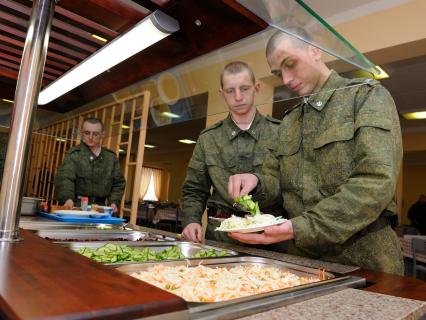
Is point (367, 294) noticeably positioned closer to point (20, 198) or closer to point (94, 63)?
point (20, 198)

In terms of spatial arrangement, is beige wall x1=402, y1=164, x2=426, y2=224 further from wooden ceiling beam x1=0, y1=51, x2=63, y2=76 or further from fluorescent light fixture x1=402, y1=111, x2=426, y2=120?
wooden ceiling beam x1=0, y1=51, x2=63, y2=76

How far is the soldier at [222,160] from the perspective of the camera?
201 centimetres

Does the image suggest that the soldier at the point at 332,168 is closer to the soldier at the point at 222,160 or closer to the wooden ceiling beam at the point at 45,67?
A: the soldier at the point at 222,160

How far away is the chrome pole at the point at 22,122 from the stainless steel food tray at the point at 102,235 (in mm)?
634

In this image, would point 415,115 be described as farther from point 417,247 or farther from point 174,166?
point 174,166

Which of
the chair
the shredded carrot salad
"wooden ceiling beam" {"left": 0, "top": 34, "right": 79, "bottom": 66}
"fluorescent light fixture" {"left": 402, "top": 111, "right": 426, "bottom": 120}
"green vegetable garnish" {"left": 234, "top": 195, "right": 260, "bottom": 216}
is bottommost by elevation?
the chair

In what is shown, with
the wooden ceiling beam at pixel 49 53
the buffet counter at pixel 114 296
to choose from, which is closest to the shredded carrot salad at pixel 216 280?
the buffet counter at pixel 114 296

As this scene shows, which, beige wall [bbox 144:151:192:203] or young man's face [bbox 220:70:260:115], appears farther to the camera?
beige wall [bbox 144:151:192:203]

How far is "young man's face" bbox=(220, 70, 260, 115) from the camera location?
1353mm

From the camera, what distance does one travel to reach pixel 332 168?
1.36m

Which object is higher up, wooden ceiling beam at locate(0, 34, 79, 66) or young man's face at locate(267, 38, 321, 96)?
wooden ceiling beam at locate(0, 34, 79, 66)

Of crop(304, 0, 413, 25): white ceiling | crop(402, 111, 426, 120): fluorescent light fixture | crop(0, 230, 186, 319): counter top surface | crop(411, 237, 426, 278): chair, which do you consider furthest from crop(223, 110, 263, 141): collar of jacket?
crop(402, 111, 426, 120): fluorescent light fixture

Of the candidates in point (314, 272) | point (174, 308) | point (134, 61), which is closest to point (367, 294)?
point (314, 272)

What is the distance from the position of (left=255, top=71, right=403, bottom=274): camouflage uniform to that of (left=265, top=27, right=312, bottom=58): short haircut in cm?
26
